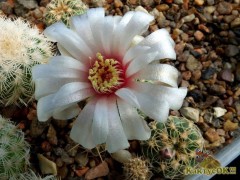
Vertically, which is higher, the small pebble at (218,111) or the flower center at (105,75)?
the flower center at (105,75)

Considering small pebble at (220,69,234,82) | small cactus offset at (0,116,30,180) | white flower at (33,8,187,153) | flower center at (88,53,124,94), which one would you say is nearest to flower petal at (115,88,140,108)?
white flower at (33,8,187,153)

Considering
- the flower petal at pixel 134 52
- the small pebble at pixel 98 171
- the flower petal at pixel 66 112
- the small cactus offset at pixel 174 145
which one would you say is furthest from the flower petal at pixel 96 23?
the small pebble at pixel 98 171

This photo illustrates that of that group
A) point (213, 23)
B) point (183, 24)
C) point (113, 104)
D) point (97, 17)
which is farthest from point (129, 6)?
point (113, 104)

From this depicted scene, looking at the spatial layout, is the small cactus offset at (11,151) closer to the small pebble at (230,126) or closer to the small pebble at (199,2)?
the small pebble at (230,126)

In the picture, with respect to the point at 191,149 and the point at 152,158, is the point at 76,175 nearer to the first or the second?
the point at 152,158

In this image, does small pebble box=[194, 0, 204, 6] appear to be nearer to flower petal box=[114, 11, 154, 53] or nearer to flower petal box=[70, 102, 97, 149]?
flower petal box=[114, 11, 154, 53]

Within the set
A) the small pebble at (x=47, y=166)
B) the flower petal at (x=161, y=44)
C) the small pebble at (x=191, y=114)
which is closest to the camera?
the flower petal at (x=161, y=44)
